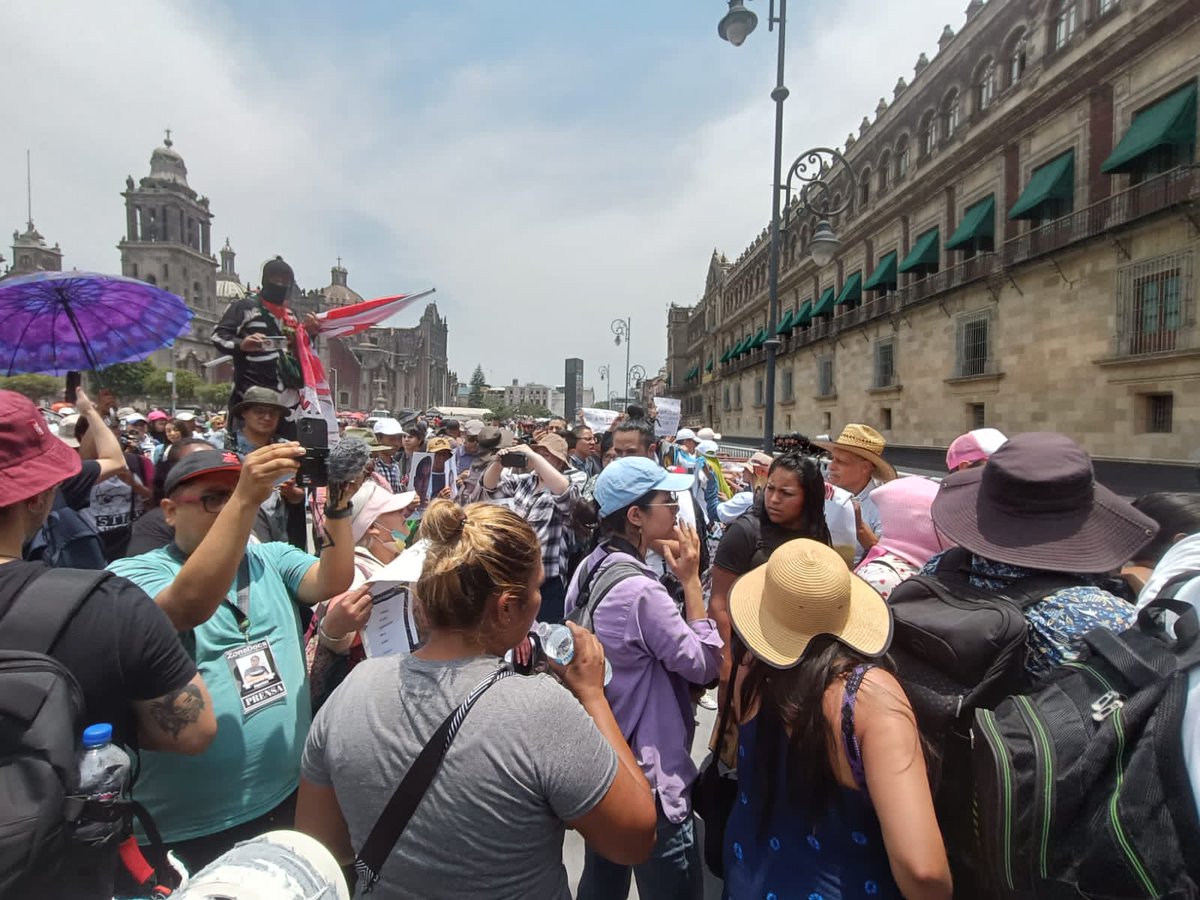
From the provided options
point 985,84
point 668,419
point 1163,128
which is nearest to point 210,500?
point 668,419

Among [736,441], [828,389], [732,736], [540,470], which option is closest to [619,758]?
[732,736]

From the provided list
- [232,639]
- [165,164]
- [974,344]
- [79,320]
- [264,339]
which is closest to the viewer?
[232,639]

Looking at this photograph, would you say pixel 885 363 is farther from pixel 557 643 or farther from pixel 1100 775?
pixel 557 643

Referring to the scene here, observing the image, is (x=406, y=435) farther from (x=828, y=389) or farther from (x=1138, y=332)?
(x=828, y=389)

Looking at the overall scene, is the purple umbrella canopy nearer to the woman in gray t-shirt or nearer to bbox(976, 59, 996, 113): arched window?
the woman in gray t-shirt

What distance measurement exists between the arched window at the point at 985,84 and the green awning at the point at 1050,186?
3.96 metres

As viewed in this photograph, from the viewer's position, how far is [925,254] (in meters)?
20.5

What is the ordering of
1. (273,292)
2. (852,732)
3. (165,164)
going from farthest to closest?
(165,164) → (273,292) → (852,732)

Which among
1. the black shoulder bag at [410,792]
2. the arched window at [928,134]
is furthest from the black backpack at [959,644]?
the arched window at [928,134]

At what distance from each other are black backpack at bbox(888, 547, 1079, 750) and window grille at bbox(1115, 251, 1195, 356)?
1472cm

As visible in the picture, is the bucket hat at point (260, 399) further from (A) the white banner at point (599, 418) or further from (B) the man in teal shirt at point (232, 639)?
(A) the white banner at point (599, 418)

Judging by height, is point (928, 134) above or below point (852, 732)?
above

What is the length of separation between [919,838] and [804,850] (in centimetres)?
34

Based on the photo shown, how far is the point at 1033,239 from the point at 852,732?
1913cm
